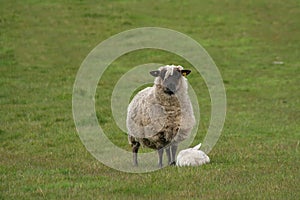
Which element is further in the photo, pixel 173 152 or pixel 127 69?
pixel 127 69

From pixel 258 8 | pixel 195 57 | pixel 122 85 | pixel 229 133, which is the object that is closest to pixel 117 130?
pixel 229 133

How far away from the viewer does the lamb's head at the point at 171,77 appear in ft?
41.5

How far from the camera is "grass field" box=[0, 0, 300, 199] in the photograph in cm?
1038

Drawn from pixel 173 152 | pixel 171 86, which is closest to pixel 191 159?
pixel 173 152

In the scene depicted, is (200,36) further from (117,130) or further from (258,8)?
(117,130)

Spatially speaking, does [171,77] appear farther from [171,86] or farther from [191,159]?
[191,159]

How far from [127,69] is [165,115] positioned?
17921 mm

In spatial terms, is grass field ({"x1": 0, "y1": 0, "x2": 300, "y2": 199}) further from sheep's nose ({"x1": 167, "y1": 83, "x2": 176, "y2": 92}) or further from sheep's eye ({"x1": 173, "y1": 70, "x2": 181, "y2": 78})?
sheep's eye ({"x1": 173, "y1": 70, "x2": 181, "y2": 78})

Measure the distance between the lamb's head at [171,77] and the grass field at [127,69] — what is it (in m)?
1.70

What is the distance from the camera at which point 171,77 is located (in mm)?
12664

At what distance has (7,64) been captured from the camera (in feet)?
97.7

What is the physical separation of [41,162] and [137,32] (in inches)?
966

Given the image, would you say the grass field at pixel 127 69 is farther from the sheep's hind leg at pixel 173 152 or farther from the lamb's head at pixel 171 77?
the lamb's head at pixel 171 77

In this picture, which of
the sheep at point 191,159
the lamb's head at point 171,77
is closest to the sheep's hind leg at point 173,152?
the sheep at point 191,159
